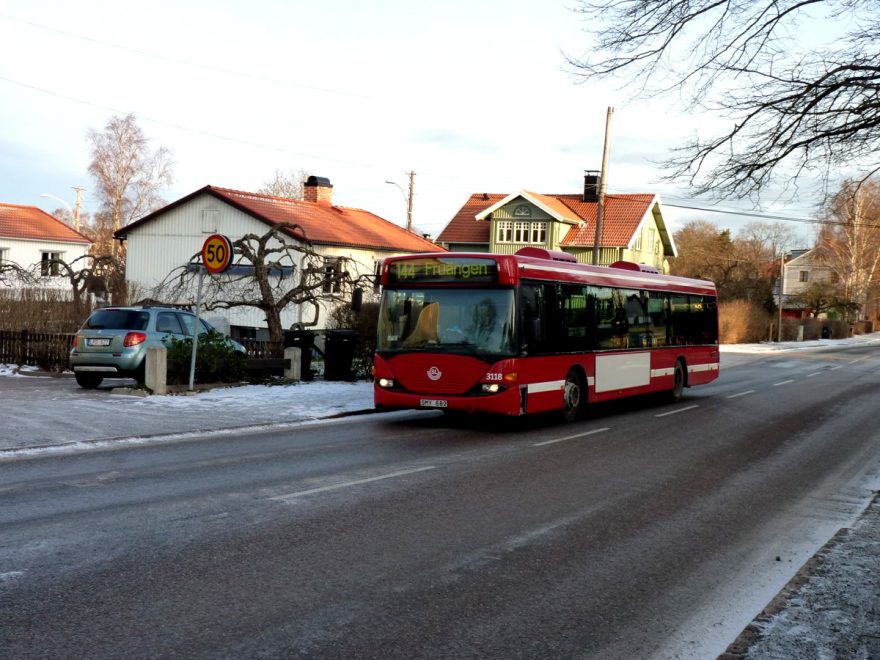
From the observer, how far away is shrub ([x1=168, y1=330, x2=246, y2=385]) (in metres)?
17.5

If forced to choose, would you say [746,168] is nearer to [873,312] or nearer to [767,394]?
[767,394]

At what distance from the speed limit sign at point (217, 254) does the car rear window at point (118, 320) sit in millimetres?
2658

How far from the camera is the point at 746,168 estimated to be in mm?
14875

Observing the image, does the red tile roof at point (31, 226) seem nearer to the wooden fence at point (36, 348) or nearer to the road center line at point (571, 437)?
the wooden fence at point (36, 348)

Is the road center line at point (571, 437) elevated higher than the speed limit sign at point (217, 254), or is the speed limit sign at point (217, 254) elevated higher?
the speed limit sign at point (217, 254)

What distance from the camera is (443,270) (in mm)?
14352

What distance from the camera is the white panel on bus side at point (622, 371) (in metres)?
16.4

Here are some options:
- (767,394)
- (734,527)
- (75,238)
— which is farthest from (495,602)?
(75,238)

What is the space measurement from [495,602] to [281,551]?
1677 mm

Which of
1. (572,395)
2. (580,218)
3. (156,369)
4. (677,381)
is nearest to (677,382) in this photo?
(677,381)

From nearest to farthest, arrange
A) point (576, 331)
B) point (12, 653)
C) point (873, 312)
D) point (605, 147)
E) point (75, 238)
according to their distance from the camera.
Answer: point (12, 653), point (576, 331), point (605, 147), point (75, 238), point (873, 312)

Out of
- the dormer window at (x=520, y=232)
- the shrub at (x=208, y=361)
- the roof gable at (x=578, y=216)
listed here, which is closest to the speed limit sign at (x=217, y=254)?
the shrub at (x=208, y=361)

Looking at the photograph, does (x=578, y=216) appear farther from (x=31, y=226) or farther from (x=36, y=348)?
(x=36, y=348)

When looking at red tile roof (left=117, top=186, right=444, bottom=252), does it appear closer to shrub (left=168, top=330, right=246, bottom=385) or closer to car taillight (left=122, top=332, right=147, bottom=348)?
shrub (left=168, top=330, right=246, bottom=385)
